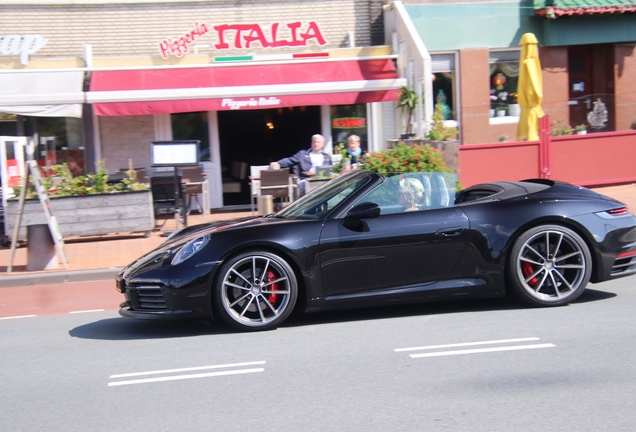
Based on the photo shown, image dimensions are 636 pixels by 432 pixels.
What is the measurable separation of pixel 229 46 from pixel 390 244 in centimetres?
1048

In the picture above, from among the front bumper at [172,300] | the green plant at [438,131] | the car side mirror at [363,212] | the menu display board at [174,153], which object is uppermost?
the green plant at [438,131]

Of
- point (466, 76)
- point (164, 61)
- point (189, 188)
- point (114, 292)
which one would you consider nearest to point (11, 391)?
point (114, 292)

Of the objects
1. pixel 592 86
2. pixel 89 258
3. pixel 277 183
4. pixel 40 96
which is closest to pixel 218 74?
pixel 277 183

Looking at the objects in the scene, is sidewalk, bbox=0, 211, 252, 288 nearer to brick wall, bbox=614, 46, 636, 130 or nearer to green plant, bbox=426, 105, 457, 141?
green plant, bbox=426, 105, 457, 141

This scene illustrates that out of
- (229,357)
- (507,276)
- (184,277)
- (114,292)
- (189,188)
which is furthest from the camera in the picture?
(189,188)

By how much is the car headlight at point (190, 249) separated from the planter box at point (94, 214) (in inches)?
250

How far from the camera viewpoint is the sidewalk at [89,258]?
1004cm

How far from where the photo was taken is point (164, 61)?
1585 centimetres

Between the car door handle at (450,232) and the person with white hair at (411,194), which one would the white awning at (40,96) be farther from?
the car door handle at (450,232)

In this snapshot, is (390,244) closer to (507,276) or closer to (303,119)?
(507,276)

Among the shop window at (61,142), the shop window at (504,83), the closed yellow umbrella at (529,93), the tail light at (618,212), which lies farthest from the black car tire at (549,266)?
the shop window at (61,142)

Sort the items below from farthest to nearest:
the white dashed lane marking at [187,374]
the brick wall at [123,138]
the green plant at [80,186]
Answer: the brick wall at [123,138], the green plant at [80,186], the white dashed lane marking at [187,374]

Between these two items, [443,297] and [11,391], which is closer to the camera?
[11,391]

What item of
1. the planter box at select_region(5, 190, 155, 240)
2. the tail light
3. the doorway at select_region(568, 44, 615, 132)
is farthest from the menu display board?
the doorway at select_region(568, 44, 615, 132)
